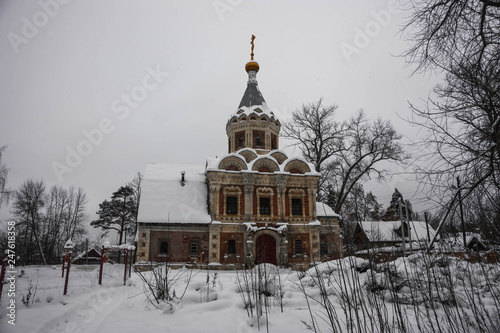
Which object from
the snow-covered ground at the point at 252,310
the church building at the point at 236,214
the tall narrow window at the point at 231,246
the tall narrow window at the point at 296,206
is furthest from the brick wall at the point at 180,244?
the snow-covered ground at the point at 252,310

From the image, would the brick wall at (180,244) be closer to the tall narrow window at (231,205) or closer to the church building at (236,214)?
the church building at (236,214)

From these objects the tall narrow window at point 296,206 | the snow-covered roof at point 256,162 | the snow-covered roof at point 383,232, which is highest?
the snow-covered roof at point 256,162

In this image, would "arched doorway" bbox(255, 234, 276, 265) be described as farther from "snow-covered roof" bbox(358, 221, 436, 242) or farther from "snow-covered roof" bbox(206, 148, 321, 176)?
"snow-covered roof" bbox(358, 221, 436, 242)

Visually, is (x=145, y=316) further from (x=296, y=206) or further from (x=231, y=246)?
(x=296, y=206)

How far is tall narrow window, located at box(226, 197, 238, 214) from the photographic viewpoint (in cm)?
2180

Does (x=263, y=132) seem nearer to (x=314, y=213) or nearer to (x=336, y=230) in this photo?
(x=314, y=213)

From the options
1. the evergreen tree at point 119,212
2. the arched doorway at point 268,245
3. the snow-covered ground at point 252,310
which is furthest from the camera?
the evergreen tree at point 119,212

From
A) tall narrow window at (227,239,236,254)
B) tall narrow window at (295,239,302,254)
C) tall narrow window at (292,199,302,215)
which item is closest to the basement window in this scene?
tall narrow window at (227,239,236,254)

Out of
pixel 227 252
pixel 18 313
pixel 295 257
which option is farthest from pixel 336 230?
pixel 18 313

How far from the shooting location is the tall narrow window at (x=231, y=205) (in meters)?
21.8

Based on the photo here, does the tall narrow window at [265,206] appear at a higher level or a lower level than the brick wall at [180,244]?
higher

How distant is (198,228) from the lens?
67.9 feet

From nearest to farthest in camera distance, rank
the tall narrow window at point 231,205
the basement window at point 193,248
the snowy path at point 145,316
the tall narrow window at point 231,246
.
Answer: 1. the snowy path at point 145,316
2. the basement window at point 193,248
3. the tall narrow window at point 231,246
4. the tall narrow window at point 231,205

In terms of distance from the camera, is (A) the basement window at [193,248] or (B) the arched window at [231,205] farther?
(B) the arched window at [231,205]
